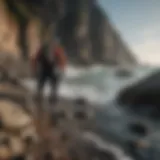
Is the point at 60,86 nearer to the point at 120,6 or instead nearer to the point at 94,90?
the point at 94,90

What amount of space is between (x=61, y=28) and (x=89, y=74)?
23 centimetres

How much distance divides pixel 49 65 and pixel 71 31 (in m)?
0.18

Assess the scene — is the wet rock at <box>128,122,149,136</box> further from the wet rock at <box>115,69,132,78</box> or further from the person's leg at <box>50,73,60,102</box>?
the person's leg at <box>50,73,60,102</box>

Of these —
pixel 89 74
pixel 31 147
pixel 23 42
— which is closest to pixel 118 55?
pixel 89 74

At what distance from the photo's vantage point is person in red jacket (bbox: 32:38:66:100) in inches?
63.1

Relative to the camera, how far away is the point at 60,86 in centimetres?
159

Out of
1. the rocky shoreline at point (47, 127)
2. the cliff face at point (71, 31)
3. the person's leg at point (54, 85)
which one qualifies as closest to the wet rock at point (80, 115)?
the rocky shoreline at point (47, 127)

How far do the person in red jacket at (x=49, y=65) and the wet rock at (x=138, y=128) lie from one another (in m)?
0.35

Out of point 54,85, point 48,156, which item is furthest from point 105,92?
point 48,156

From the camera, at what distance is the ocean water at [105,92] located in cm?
154

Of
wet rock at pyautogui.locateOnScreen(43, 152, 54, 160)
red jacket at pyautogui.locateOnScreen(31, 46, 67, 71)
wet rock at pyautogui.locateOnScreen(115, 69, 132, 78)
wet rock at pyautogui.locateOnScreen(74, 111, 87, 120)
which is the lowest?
wet rock at pyautogui.locateOnScreen(43, 152, 54, 160)

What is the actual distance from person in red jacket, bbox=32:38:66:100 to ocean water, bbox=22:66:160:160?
0.09ft

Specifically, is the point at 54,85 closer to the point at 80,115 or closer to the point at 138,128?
the point at 80,115

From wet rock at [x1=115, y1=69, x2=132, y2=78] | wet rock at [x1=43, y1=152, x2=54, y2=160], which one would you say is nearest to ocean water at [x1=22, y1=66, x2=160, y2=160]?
wet rock at [x1=115, y1=69, x2=132, y2=78]
